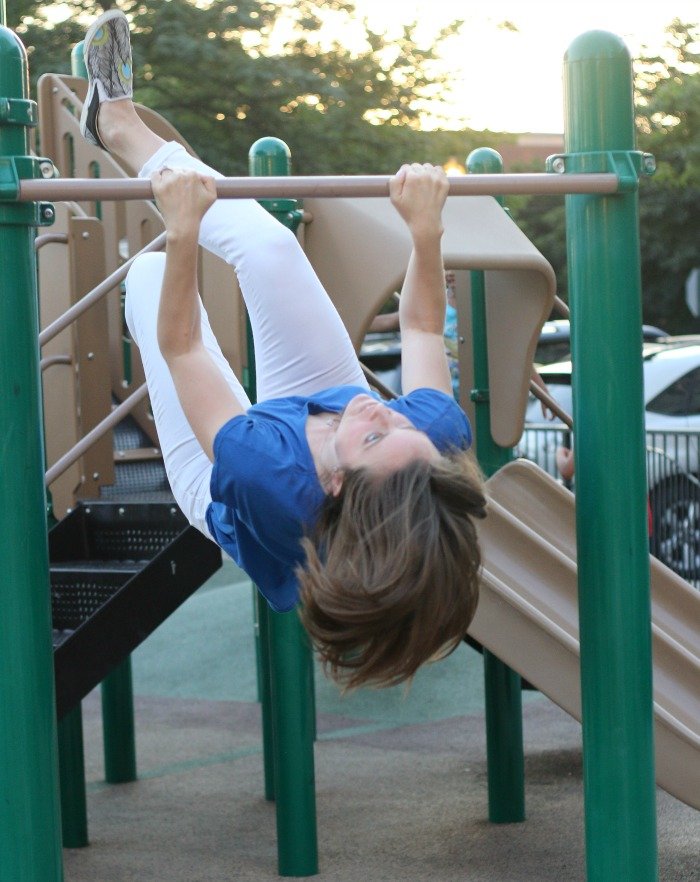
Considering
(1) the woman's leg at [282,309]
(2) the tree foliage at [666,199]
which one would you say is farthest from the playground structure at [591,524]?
(2) the tree foliage at [666,199]

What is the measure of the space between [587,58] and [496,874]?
2.59 meters

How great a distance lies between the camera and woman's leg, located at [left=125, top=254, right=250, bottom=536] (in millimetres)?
3125

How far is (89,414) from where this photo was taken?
15.4 feet

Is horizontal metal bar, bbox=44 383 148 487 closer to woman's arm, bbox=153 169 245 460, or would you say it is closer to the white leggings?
the white leggings

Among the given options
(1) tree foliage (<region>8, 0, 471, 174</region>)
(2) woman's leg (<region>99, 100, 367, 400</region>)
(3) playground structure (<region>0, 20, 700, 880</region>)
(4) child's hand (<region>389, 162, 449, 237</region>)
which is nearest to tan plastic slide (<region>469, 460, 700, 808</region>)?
(3) playground structure (<region>0, 20, 700, 880</region>)

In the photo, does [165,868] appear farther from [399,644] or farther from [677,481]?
[677,481]

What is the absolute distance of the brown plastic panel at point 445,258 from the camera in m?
3.67

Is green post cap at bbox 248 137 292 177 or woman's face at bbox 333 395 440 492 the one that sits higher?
green post cap at bbox 248 137 292 177

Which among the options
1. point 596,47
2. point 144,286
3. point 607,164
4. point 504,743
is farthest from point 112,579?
point 596,47

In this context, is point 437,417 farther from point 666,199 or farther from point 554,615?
point 666,199

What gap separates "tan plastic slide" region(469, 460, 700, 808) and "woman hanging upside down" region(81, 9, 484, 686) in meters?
0.88

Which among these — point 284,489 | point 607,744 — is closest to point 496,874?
point 607,744

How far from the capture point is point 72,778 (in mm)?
4633

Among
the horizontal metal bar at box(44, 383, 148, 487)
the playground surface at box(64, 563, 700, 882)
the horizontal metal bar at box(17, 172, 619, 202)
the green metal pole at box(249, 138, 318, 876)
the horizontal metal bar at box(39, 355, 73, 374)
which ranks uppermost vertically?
the horizontal metal bar at box(17, 172, 619, 202)
